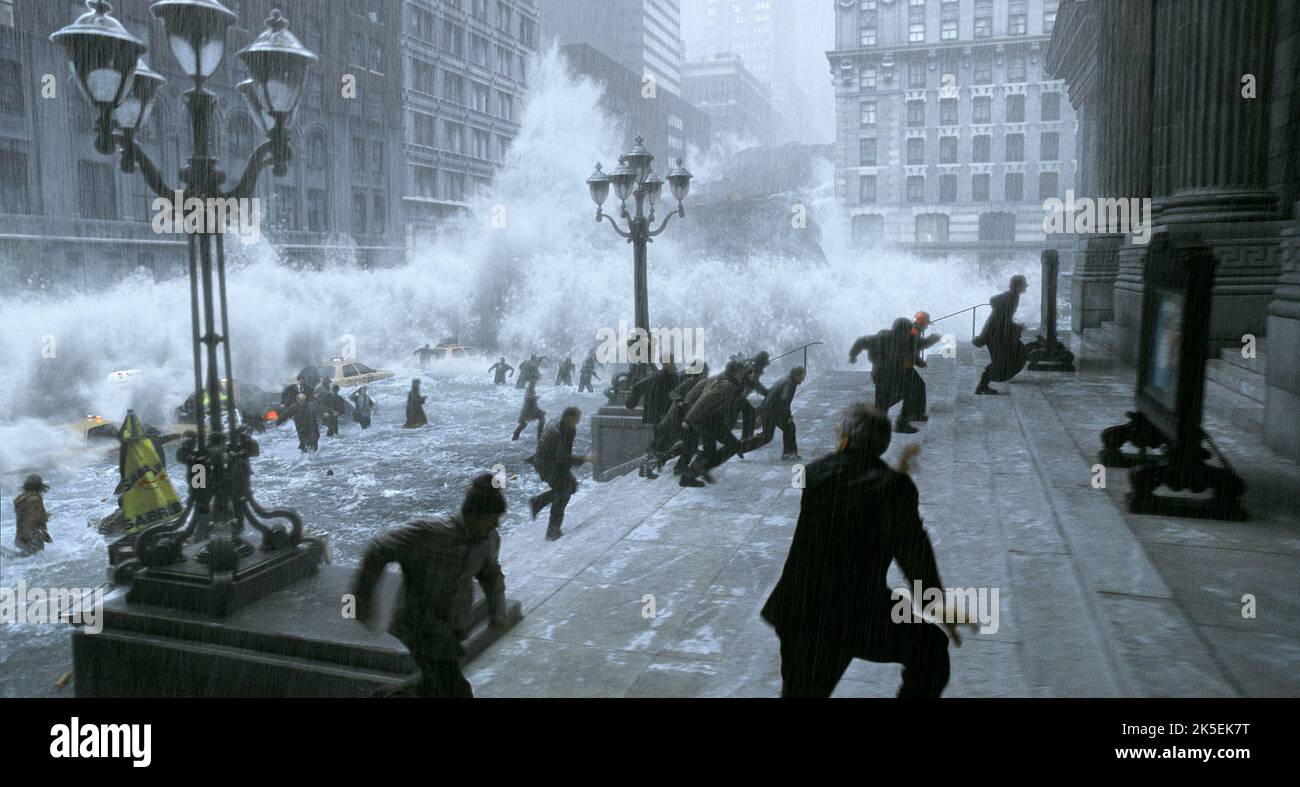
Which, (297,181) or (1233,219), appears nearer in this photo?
(1233,219)

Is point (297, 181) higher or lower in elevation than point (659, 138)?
lower

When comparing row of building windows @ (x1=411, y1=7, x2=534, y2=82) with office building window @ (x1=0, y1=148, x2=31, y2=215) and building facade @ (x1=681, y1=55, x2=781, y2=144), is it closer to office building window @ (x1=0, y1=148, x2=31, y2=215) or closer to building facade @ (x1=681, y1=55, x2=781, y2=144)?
office building window @ (x1=0, y1=148, x2=31, y2=215)

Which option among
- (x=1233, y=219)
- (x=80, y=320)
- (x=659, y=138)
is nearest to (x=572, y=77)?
(x=659, y=138)

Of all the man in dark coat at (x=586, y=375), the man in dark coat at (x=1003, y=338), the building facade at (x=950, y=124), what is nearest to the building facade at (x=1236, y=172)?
the man in dark coat at (x=1003, y=338)

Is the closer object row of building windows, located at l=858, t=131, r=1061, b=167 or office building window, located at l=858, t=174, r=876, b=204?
row of building windows, located at l=858, t=131, r=1061, b=167

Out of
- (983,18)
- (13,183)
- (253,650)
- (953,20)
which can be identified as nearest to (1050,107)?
(983,18)

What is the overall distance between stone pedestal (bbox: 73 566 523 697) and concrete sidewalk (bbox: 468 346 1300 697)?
0.71m

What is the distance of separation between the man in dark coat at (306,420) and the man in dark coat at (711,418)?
13624 mm

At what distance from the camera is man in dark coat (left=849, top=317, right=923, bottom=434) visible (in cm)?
1046

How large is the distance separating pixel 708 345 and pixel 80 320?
87.8 feet

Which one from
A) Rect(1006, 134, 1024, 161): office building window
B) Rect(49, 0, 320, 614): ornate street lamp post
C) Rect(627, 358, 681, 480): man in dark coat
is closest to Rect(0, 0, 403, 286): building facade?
Rect(627, 358, 681, 480): man in dark coat

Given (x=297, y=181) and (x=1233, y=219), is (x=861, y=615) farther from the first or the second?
(x=297, y=181)
